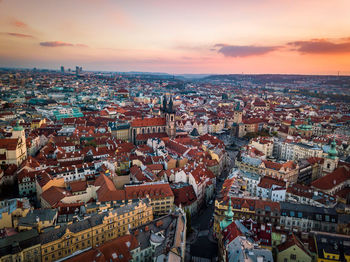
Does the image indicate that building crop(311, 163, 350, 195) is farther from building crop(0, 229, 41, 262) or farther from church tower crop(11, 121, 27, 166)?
church tower crop(11, 121, 27, 166)

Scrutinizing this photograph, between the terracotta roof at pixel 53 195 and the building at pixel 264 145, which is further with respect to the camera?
the building at pixel 264 145

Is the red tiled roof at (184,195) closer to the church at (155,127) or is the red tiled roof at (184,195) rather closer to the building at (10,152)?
the church at (155,127)

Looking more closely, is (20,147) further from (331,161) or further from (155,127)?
(331,161)

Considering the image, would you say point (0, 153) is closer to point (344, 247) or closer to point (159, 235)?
point (159, 235)

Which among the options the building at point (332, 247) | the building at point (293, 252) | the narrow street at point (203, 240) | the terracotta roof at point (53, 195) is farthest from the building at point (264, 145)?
the terracotta roof at point (53, 195)

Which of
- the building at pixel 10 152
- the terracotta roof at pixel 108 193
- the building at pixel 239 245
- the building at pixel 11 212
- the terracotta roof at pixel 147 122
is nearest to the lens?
the building at pixel 239 245

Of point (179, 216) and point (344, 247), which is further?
point (179, 216)

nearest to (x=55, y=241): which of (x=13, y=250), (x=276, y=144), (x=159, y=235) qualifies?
(x=13, y=250)

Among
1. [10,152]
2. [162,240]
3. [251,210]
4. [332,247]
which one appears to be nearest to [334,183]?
[251,210]

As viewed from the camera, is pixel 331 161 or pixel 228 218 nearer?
pixel 228 218
